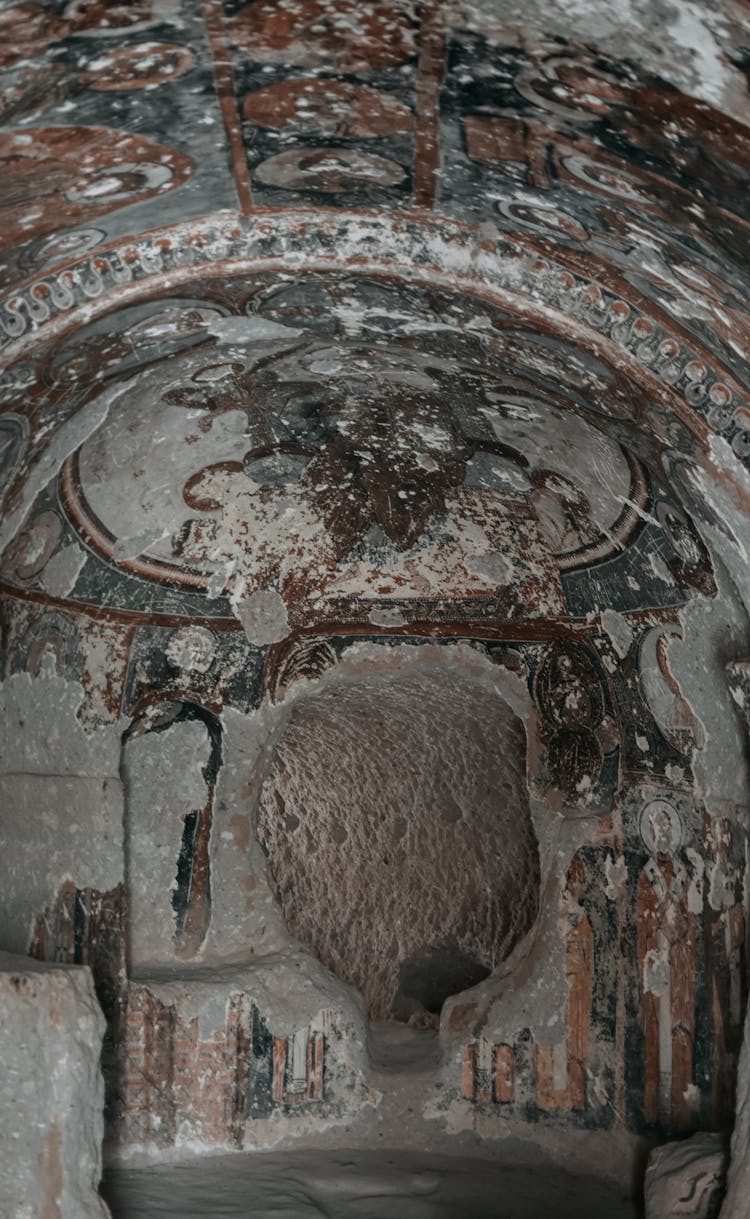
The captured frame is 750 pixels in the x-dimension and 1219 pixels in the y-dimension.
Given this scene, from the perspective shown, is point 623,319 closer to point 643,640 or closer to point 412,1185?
point 643,640

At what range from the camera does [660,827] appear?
6.75 metres

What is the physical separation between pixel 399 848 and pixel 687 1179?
3780 millimetres

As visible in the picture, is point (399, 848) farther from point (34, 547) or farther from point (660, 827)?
point (34, 547)

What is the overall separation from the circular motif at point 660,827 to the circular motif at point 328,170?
12.3 feet

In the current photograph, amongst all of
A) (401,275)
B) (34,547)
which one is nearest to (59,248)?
(401,275)

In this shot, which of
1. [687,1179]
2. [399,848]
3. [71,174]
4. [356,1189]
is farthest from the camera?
[399,848]

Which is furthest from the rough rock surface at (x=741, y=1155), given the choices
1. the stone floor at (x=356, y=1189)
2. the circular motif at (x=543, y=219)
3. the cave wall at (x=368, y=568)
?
the circular motif at (x=543, y=219)

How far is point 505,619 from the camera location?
7.45 metres

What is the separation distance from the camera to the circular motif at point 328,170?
4023 mm

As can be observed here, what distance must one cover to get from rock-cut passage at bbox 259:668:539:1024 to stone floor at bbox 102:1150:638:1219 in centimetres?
173

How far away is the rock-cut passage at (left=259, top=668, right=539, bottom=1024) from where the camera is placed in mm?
8445

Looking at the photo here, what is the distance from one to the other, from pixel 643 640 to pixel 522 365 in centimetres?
197

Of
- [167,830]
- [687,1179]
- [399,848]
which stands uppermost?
[687,1179]

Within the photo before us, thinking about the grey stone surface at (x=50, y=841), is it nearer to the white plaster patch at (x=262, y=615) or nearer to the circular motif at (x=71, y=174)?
the white plaster patch at (x=262, y=615)
